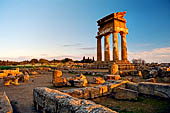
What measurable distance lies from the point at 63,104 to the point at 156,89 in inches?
172

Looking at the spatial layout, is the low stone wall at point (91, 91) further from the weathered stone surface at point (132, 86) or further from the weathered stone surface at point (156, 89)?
the weathered stone surface at point (156, 89)

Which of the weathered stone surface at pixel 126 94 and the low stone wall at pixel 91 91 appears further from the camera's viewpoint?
the weathered stone surface at pixel 126 94

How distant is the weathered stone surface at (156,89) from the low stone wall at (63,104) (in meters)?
3.77

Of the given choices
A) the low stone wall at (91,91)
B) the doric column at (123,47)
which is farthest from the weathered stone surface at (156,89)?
the doric column at (123,47)

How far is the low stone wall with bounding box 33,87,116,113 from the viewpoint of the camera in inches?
91.4

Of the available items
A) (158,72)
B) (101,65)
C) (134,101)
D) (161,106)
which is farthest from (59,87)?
(101,65)

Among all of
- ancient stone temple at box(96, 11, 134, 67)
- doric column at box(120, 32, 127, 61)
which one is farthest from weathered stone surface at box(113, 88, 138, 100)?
doric column at box(120, 32, 127, 61)

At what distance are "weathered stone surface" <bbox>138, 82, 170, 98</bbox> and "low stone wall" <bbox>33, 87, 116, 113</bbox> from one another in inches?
149

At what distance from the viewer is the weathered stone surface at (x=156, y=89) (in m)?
4.94

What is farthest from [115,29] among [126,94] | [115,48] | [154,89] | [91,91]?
[91,91]

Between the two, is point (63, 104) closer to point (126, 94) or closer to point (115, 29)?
point (126, 94)

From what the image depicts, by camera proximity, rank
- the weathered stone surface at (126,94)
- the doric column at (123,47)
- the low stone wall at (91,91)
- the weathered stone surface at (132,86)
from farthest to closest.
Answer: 1. the doric column at (123,47)
2. the weathered stone surface at (132,86)
3. the weathered stone surface at (126,94)
4. the low stone wall at (91,91)

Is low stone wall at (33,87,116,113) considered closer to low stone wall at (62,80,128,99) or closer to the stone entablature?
low stone wall at (62,80,128,99)

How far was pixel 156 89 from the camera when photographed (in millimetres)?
5242
